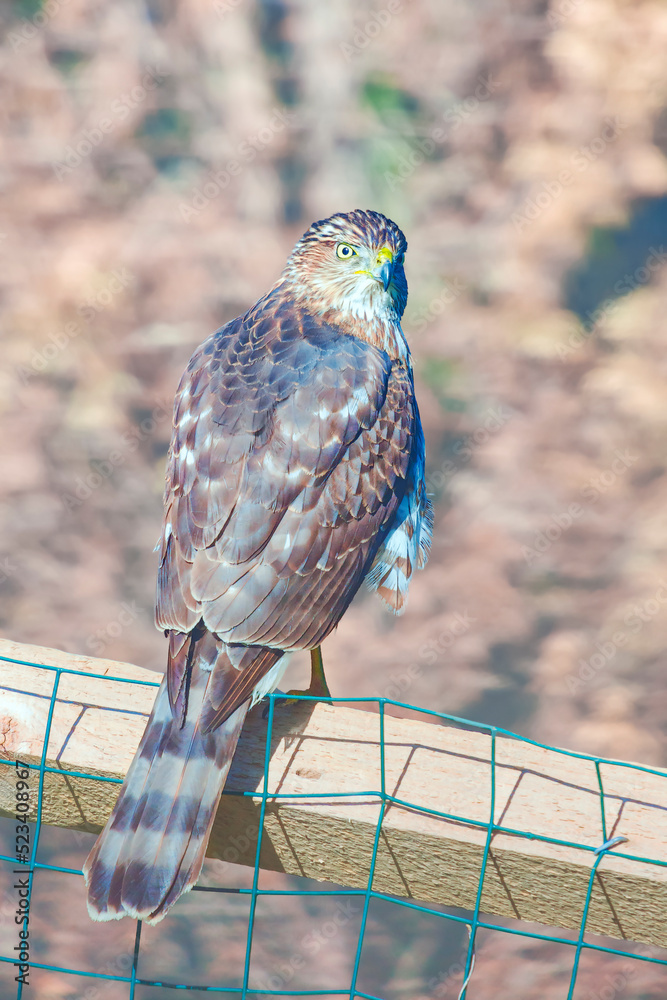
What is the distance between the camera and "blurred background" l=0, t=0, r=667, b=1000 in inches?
192

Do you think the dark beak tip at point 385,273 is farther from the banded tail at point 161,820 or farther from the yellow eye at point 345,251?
the banded tail at point 161,820

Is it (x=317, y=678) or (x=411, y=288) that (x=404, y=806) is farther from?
(x=411, y=288)

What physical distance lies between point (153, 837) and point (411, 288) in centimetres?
390

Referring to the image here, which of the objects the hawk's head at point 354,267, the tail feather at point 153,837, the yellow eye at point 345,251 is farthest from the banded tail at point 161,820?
the yellow eye at point 345,251

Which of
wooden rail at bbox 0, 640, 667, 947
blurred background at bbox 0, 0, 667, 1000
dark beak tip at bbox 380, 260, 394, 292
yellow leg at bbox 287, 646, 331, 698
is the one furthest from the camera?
blurred background at bbox 0, 0, 667, 1000

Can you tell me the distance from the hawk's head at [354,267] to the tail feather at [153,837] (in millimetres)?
1703

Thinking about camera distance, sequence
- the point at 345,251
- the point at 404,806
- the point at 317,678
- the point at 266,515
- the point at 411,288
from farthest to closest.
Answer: the point at 411,288 < the point at 345,251 < the point at 317,678 < the point at 266,515 < the point at 404,806

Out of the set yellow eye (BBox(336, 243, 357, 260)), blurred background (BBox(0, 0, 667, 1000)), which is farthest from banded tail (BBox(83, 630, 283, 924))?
blurred background (BBox(0, 0, 667, 1000))

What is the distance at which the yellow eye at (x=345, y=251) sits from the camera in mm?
2881

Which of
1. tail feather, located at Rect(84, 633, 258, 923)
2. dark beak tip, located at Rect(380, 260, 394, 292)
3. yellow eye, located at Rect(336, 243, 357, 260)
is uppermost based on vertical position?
yellow eye, located at Rect(336, 243, 357, 260)

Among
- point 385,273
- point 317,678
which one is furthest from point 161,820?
point 385,273

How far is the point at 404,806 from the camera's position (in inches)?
59.6

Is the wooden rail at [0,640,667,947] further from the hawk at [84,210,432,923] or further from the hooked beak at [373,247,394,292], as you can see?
the hooked beak at [373,247,394,292]

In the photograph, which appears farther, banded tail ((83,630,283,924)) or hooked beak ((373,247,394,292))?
hooked beak ((373,247,394,292))
